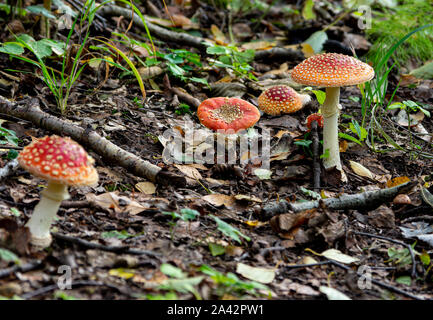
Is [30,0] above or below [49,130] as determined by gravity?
above

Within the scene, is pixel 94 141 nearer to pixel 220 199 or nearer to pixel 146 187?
pixel 146 187

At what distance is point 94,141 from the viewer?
372cm

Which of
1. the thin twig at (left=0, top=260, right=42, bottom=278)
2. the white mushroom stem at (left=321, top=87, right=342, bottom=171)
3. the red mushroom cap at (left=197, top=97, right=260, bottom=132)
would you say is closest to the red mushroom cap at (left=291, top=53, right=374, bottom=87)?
the white mushroom stem at (left=321, top=87, right=342, bottom=171)

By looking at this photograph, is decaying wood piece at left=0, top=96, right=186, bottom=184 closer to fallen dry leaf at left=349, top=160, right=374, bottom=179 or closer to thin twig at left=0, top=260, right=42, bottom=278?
thin twig at left=0, top=260, right=42, bottom=278

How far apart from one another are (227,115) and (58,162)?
2.24m

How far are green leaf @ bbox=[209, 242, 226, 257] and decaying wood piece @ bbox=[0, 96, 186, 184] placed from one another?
88cm

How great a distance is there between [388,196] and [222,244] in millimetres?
→ 1506

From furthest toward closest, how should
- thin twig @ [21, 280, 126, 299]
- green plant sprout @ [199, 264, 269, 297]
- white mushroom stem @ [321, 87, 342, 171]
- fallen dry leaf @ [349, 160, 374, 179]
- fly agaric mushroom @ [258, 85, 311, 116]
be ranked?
fly agaric mushroom @ [258, 85, 311, 116]
fallen dry leaf @ [349, 160, 374, 179]
white mushroom stem @ [321, 87, 342, 171]
green plant sprout @ [199, 264, 269, 297]
thin twig @ [21, 280, 126, 299]

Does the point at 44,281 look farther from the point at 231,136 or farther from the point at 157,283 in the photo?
the point at 231,136

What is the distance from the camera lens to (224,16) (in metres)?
8.05

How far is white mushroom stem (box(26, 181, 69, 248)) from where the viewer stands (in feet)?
8.11

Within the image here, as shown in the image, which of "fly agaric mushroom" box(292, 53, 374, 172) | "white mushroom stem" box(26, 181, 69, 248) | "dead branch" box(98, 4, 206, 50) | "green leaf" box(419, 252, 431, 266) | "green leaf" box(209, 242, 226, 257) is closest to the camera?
"white mushroom stem" box(26, 181, 69, 248)

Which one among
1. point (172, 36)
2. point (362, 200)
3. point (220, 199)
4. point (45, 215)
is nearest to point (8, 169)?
point (45, 215)
